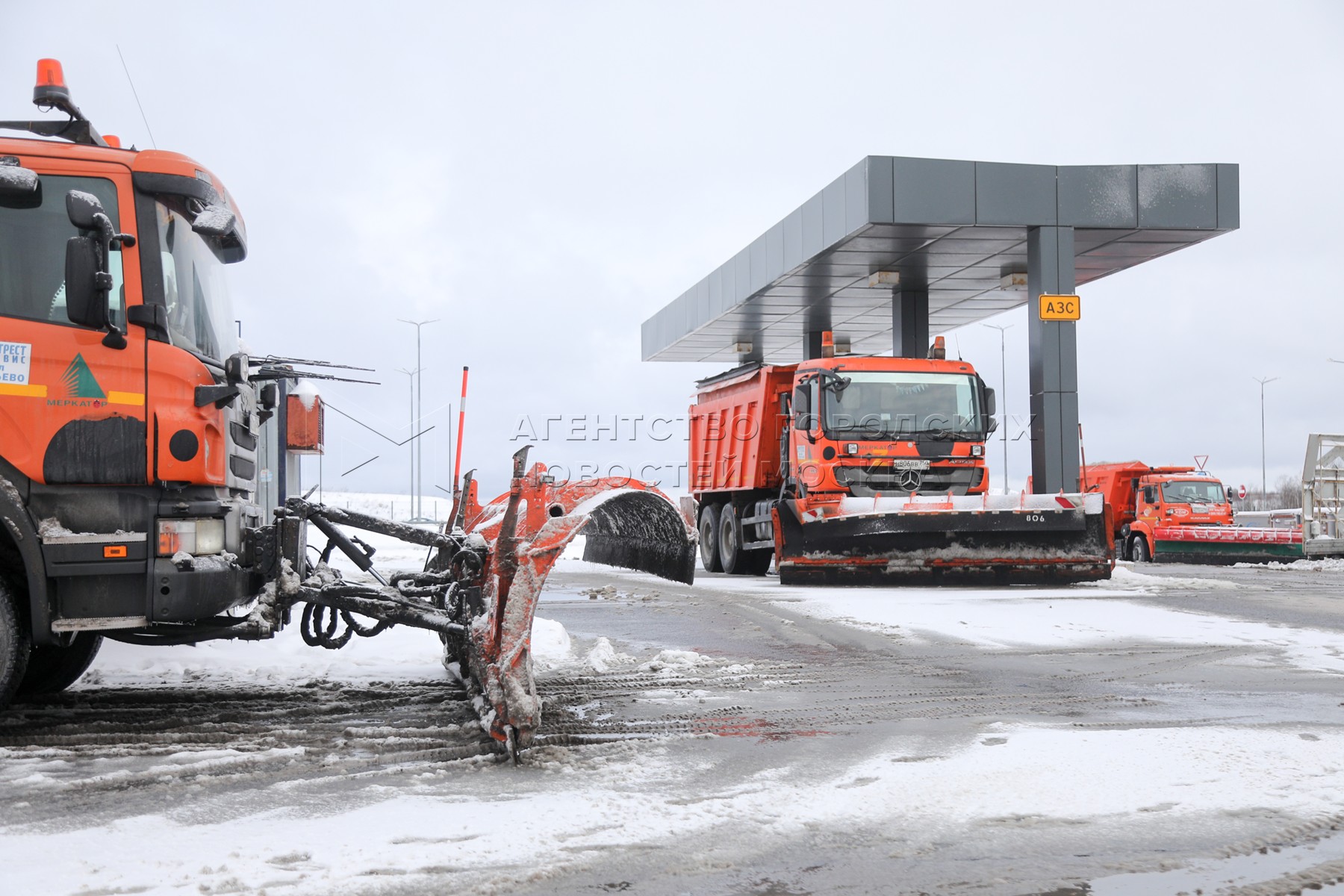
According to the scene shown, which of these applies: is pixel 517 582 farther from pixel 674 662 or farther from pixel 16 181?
pixel 674 662

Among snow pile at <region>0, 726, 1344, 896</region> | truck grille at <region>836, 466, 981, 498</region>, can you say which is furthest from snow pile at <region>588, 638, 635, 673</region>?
truck grille at <region>836, 466, 981, 498</region>

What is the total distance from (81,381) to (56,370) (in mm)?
114

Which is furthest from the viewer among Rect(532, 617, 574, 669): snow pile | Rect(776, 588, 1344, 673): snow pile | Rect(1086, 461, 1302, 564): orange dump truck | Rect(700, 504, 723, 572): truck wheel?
Rect(1086, 461, 1302, 564): orange dump truck

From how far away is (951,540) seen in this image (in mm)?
13953

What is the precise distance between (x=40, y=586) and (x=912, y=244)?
16.9 metres

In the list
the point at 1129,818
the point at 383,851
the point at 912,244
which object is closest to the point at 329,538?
the point at 383,851

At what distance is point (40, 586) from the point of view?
4789mm

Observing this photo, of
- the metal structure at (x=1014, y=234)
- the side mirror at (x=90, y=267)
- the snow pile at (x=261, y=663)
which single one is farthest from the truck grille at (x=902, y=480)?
the side mirror at (x=90, y=267)

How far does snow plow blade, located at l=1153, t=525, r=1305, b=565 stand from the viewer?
23156mm

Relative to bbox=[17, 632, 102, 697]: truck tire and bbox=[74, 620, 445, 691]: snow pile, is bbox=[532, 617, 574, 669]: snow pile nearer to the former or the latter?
bbox=[74, 620, 445, 691]: snow pile

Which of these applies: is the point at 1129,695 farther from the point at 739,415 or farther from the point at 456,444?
the point at 739,415

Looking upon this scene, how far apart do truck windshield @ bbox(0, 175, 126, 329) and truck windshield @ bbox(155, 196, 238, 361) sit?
0.71ft

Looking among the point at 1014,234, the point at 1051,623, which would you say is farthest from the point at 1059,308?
the point at 1051,623

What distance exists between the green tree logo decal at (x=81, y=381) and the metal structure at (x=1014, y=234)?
14477 millimetres
